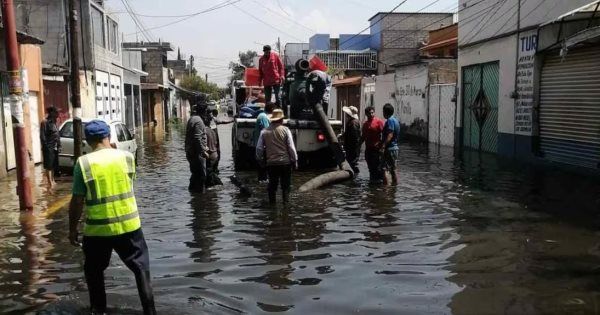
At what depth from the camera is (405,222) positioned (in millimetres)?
8523

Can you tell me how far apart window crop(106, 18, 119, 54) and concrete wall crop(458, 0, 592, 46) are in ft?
59.1

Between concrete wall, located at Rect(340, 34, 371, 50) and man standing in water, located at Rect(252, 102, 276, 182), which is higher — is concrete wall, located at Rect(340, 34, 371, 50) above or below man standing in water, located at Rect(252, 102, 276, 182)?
above

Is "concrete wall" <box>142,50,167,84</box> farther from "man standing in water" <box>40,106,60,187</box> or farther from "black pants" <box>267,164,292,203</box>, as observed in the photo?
"black pants" <box>267,164,292,203</box>

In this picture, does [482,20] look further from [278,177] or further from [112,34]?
[112,34]

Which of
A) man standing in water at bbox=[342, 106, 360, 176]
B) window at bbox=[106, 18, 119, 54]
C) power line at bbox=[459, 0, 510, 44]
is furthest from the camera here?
window at bbox=[106, 18, 119, 54]

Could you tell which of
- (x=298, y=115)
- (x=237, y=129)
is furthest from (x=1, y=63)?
(x=298, y=115)

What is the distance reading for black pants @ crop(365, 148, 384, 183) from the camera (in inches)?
464

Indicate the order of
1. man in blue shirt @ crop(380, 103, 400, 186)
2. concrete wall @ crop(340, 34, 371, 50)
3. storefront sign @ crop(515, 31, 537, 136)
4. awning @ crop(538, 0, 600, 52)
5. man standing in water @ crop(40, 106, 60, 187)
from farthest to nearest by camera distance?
concrete wall @ crop(340, 34, 371, 50)
storefront sign @ crop(515, 31, 537, 136)
man standing in water @ crop(40, 106, 60, 187)
man in blue shirt @ crop(380, 103, 400, 186)
awning @ crop(538, 0, 600, 52)

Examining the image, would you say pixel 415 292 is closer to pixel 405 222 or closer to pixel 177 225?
pixel 405 222

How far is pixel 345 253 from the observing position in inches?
272

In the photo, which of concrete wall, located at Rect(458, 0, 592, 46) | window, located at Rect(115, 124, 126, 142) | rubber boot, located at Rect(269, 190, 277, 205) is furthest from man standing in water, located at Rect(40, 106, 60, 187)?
concrete wall, located at Rect(458, 0, 592, 46)

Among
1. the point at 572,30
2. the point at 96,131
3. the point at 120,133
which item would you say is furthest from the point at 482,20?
the point at 96,131

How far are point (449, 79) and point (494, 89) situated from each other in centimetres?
608

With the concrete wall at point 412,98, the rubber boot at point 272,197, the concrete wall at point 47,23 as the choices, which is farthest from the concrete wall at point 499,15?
the concrete wall at point 47,23
